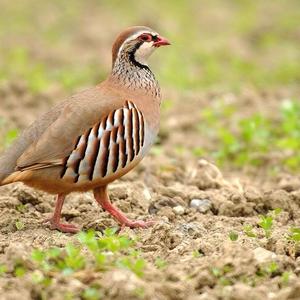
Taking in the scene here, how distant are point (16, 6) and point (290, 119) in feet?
30.8

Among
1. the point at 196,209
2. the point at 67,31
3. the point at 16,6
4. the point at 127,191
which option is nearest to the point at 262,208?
the point at 196,209

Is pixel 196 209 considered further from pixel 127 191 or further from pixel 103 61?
pixel 103 61

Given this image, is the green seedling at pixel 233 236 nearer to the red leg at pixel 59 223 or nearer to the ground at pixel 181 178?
the ground at pixel 181 178

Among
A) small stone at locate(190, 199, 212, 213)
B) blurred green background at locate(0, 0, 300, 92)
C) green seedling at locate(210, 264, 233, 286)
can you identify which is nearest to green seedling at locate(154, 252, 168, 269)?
green seedling at locate(210, 264, 233, 286)

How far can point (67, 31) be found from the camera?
51.5 ft

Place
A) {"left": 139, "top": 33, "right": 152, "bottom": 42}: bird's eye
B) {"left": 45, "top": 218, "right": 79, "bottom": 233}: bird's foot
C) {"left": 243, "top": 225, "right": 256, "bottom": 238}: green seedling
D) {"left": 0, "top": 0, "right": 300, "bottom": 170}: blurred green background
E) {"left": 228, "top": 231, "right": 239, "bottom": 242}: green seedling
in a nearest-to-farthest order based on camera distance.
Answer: {"left": 228, "top": 231, "right": 239, "bottom": 242}: green seedling, {"left": 243, "top": 225, "right": 256, "bottom": 238}: green seedling, {"left": 45, "top": 218, "right": 79, "bottom": 233}: bird's foot, {"left": 139, "top": 33, "right": 152, "bottom": 42}: bird's eye, {"left": 0, "top": 0, "right": 300, "bottom": 170}: blurred green background

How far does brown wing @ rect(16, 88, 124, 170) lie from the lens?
5.53 metres

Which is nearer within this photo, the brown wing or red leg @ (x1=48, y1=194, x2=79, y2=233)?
the brown wing

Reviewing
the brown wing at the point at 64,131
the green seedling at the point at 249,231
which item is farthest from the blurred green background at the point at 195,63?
the green seedling at the point at 249,231

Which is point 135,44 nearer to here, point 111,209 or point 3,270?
point 111,209

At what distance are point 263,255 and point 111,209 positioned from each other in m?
1.49

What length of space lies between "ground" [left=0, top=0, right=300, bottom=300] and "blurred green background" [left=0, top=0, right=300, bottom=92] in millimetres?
43

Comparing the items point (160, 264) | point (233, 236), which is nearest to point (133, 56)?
point (233, 236)

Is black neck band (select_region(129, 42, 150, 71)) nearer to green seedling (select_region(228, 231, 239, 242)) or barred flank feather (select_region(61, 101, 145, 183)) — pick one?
barred flank feather (select_region(61, 101, 145, 183))
